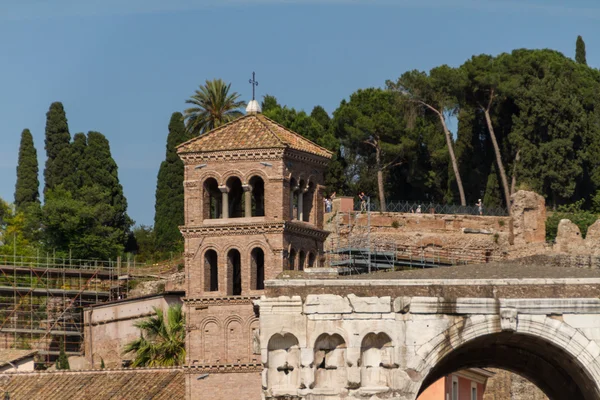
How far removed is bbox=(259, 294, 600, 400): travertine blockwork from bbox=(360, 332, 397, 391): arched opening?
0.02 m

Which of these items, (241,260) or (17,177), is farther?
(17,177)

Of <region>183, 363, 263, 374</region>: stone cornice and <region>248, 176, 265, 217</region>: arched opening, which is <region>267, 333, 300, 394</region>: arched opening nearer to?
<region>183, 363, 263, 374</region>: stone cornice

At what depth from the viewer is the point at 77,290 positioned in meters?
80.8

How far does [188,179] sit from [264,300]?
27.1 metres

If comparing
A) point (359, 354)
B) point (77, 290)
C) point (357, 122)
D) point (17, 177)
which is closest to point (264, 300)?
point (359, 354)

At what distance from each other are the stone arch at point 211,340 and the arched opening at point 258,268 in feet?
Answer: 5.57

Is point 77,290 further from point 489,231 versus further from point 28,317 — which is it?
point 489,231

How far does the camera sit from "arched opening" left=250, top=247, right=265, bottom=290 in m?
62.4

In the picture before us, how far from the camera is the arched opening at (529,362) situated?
123 feet

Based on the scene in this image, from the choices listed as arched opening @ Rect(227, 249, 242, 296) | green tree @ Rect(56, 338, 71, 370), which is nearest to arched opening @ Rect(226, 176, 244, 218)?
arched opening @ Rect(227, 249, 242, 296)

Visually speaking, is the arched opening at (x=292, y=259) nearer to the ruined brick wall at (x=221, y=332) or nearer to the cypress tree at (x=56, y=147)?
the ruined brick wall at (x=221, y=332)

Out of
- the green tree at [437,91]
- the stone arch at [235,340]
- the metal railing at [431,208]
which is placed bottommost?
the stone arch at [235,340]

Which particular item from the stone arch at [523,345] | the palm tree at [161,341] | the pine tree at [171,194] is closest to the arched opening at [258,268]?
the palm tree at [161,341]

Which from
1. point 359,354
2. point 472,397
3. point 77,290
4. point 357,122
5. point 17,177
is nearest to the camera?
point 359,354
